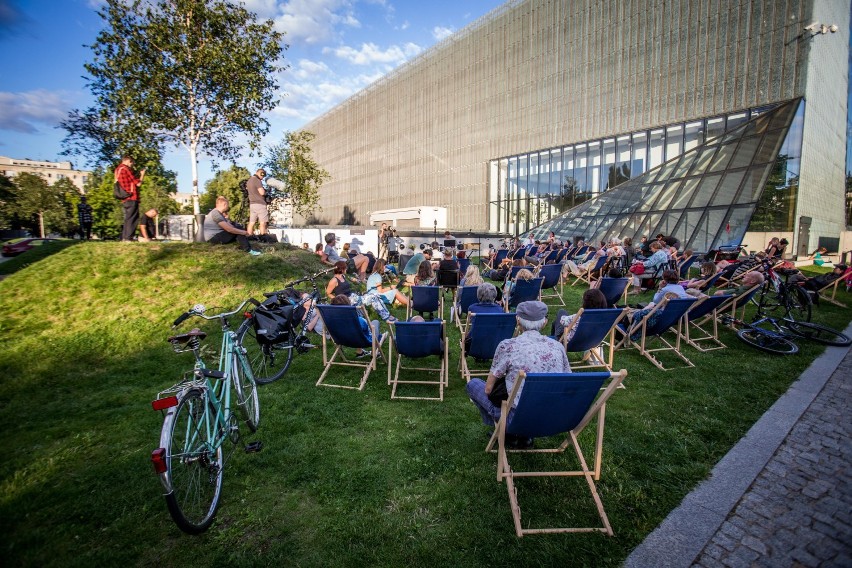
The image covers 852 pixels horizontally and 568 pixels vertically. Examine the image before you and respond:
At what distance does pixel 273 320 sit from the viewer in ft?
15.8

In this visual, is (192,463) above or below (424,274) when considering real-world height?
below

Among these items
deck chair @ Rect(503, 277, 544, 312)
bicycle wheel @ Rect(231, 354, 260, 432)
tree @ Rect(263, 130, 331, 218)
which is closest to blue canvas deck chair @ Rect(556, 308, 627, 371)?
deck chair @ Rect(503, 277, 544, 312)

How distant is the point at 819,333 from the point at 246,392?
27.1ft

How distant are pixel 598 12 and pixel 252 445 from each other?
112ft

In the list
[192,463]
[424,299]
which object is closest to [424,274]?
[424,299]

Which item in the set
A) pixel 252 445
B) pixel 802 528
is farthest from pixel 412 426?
pixel 802 528

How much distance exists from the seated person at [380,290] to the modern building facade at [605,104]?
12457 mm

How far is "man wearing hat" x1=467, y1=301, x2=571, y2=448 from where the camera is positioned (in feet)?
9.41

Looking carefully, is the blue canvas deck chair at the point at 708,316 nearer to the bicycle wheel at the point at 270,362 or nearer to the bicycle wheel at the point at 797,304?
the bicycle wheel at the point at 797,304

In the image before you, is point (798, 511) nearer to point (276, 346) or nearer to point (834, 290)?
point (276, 346)

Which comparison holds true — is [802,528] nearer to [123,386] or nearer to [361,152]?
[123,386]

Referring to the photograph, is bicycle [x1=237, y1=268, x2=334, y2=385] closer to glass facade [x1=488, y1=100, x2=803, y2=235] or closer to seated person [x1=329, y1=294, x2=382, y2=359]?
seated person [x1=329, y1=294, x2=382, y2=359]

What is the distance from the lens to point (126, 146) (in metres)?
12.6

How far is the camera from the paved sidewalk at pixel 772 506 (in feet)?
7.07
